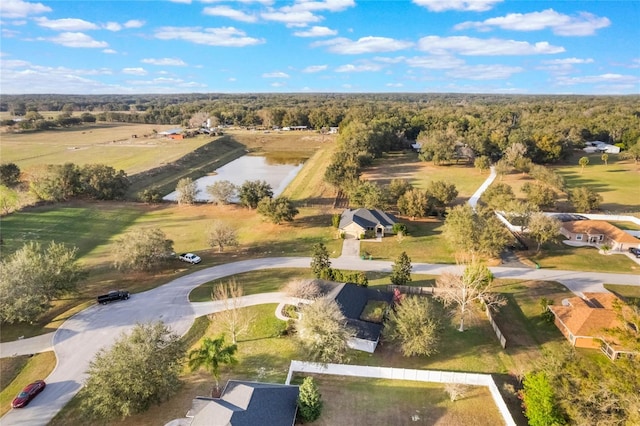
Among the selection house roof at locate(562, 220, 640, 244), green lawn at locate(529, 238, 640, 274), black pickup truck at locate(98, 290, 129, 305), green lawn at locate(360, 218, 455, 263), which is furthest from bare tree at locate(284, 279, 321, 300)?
house roof at locate(562, 220, 640, 244)

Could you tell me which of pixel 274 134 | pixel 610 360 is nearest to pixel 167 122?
pixel 274 134

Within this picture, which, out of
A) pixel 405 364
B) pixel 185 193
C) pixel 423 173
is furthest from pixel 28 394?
pixel 423 173

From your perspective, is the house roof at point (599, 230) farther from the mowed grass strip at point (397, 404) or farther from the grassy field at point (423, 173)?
the mowed grass strip at point (397, 404)

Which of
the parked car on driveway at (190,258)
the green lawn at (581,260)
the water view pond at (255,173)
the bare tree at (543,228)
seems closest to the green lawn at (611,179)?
the green lawn at (581,260)

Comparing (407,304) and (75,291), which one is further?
(75,291)

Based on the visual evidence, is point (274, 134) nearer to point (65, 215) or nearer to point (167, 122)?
point (167, 122)

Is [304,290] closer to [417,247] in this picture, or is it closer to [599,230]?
[417,247]
